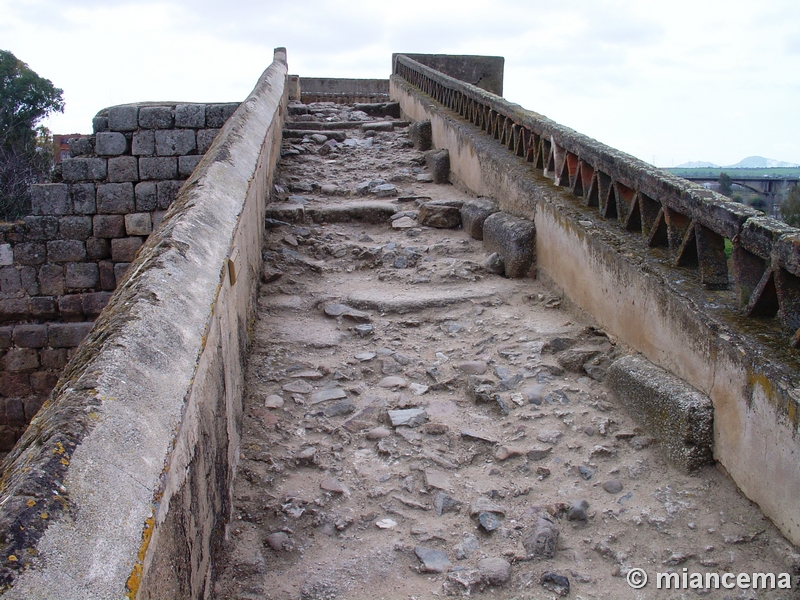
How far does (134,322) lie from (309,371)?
171 cm

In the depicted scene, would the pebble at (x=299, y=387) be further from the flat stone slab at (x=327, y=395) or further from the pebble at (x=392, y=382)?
the pebble at (x=392, y=382)

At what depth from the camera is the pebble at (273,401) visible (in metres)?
3.06

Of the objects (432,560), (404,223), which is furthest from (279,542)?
(404,223)

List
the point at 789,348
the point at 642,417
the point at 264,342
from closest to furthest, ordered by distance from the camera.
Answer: the point at 789,348
the point at 642,417
the point at 264,342

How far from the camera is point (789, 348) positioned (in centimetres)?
214

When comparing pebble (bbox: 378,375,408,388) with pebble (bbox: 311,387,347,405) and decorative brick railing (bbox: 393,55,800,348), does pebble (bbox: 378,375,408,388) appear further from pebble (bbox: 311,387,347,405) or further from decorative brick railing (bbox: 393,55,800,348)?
decorative brick railing (bbox: 393,55,800,348)

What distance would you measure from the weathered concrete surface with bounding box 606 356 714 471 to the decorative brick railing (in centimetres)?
39

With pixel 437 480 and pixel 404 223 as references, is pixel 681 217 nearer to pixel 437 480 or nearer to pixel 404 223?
pixel 437 480

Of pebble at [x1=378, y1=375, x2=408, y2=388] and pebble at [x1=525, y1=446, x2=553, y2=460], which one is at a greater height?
pebble at [x1=378, y1=375, x2=408, y2=388]

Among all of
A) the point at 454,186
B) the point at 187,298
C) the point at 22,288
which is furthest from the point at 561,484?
the point at 22,288

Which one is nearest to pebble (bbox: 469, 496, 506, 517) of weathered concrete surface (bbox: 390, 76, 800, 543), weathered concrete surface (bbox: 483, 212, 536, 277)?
weathered concrete surface (bbox: 390, 76, 800, 543)

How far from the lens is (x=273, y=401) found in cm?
309

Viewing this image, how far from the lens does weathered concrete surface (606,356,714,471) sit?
241cm

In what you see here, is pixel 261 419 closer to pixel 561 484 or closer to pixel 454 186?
pixel 561 484
